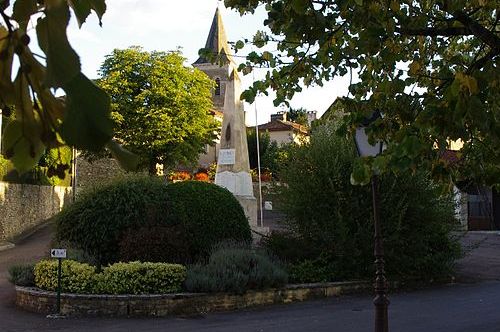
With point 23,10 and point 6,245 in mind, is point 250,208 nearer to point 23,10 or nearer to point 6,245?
point 6,245

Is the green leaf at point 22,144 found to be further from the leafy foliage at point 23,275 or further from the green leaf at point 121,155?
the leafy foliage at point 23,275

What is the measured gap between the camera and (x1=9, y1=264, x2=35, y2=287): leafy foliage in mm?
12734

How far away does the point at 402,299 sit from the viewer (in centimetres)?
1331

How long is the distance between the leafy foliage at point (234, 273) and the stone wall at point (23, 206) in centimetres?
1396

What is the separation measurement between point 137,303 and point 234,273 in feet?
6.42

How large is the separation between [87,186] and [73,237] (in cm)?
157

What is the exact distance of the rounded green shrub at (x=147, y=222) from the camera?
13047 mm

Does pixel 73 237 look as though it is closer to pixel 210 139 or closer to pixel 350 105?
pixel 350 105

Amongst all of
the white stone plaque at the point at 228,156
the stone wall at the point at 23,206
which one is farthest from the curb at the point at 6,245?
the white stone plaque at the point at 228,156

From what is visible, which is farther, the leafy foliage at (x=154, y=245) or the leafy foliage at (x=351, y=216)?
the leafy foliage at (x=351, y=216)

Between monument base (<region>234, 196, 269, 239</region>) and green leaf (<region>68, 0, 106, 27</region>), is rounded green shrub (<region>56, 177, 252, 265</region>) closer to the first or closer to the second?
monument base (<region>234, 196, 269, 239</region>)

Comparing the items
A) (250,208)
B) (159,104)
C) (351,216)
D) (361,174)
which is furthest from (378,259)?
(159,104)

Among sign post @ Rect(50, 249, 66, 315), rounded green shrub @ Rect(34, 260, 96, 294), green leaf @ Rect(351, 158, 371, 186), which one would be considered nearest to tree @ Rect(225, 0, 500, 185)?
green leaf @ Rect(351, 158, 371, 186)

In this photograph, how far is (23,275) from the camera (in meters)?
12.9
